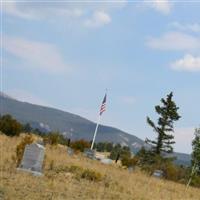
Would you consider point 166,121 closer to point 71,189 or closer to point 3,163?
point 3,163

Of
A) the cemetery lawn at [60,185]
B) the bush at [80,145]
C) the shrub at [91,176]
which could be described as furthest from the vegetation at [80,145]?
the shrub at [91,176]

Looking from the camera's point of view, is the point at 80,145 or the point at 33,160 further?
the point at 80,145

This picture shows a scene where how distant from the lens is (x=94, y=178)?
2373cm

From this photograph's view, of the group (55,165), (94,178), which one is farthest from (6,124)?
(94,178)

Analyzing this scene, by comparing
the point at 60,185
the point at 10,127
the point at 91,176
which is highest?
the point at 10,127

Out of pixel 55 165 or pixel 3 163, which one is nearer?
pixel 3 163

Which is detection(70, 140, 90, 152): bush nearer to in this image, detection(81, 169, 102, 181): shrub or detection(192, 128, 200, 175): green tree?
detection(192, 128, 200, 175): green tree

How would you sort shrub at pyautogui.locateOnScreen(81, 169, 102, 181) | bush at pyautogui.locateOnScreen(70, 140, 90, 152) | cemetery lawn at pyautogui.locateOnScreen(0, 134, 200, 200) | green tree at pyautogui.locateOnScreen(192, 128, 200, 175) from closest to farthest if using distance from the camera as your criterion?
cemetery lawn at pyautogui.locateOnScreen(0, 134, 200, 200) → shrub at pyautogui.locateOnScreen(81, 169, 102, 181) → green tree at pyautogui.locateOnScreen(192, 128, 200, 175) → bush at pyautogui.locateOnScreen(70, 140, 90, 152)

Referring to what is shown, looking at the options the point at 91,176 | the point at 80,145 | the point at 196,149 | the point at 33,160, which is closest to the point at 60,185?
the point at 33,160

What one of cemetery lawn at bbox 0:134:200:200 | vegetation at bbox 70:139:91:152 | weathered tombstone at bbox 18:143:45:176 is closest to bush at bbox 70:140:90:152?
vegetation at bbox 70:139:91:152

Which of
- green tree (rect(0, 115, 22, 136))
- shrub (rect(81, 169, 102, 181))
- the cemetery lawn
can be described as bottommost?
the cemetery lawn

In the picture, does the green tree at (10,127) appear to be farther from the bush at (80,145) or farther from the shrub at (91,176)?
the shrub at (91,176)

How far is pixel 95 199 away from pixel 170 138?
143 ft

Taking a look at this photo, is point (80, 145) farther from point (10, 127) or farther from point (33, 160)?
point (33, 160)
